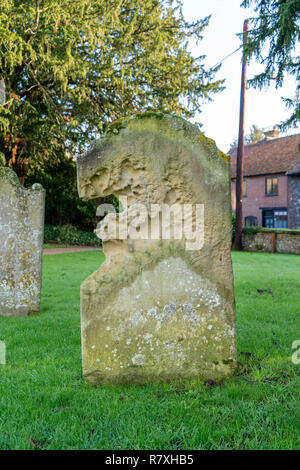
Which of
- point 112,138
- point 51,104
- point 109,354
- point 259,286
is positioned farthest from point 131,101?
point 109,354

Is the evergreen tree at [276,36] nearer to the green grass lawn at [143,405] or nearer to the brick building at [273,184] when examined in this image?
the green grass lawn at [143,405]

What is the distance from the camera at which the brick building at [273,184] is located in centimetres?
2894

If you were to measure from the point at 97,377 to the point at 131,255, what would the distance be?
1175 mm

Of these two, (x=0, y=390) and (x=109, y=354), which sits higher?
(x=109, y=354)

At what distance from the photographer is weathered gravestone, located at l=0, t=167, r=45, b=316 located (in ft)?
18.4

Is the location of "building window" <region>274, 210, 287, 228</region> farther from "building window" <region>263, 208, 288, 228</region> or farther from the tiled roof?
the tiled roof

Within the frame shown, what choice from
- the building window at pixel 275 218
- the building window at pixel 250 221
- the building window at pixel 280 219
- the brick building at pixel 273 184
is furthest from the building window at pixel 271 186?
the building window at pixel 250 221

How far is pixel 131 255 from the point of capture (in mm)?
3295

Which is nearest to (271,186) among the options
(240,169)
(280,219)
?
(280,219)

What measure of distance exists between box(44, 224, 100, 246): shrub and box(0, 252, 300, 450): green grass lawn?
64.1ft

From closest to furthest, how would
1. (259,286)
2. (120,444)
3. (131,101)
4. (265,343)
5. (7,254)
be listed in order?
(120,444), (265,343), (7,254), (259,286), (131,101)

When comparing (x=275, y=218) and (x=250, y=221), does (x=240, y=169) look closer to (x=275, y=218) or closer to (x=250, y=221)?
(x=275, y=218)

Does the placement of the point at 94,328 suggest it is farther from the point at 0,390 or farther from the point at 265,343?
the point at 265,343

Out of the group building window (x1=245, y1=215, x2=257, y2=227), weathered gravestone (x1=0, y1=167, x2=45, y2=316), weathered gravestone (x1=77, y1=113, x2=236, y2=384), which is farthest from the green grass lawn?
building window (x1=245, y1=215, x2=257, y2=227)
